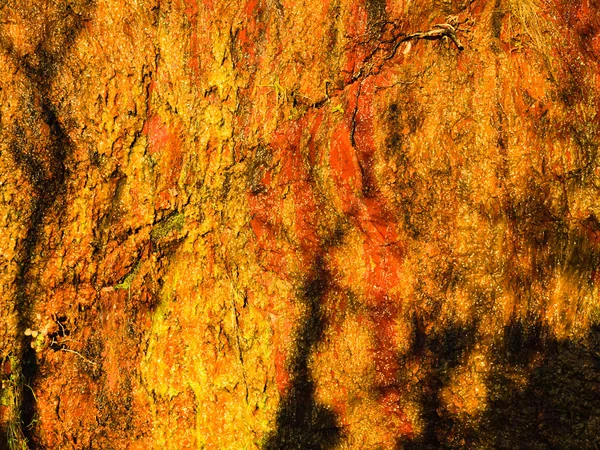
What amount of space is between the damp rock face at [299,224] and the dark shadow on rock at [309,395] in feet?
0.04

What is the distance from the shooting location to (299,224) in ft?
12.0

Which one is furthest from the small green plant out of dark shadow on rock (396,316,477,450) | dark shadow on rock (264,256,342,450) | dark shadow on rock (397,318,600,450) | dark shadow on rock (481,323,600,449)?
dark shadow on rock (481,323,600,449)

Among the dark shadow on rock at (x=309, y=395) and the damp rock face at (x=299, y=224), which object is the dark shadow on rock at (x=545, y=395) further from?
the dark shadow on rock at (x=309, y=395)

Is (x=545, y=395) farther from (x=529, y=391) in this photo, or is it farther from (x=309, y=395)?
(x=309, y=395)

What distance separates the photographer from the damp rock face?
3193 mm

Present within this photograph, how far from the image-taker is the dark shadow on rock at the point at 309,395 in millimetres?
3578

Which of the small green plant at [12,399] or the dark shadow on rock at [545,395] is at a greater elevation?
the dark shadow on rock at [545,395]

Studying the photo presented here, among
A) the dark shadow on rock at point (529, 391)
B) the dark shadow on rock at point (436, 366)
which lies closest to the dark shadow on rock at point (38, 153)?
the dark shadow on rock at point (436, 366)

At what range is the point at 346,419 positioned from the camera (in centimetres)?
353

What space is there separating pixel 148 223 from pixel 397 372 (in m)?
1.64

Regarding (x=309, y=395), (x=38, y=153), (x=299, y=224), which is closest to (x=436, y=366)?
(x=309, y=395)

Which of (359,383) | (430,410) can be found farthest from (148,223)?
(430,410)

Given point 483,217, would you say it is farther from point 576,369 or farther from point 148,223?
point 148,223

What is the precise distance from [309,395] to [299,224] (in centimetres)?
93
